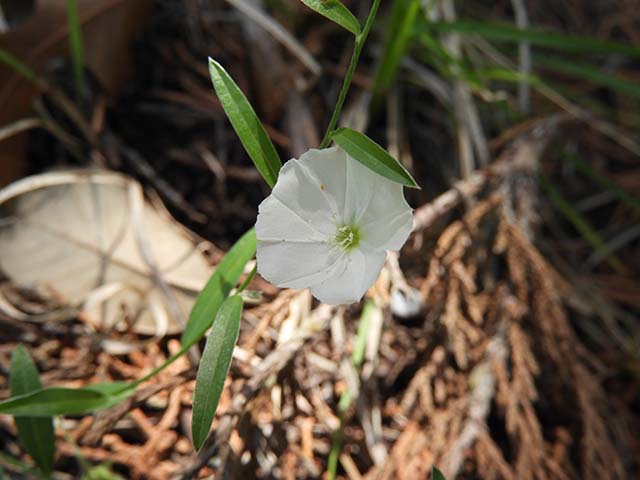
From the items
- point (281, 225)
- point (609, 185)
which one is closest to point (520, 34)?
point (609, 185)

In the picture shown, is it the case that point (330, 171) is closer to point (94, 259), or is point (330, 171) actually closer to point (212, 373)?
point (212, 373)

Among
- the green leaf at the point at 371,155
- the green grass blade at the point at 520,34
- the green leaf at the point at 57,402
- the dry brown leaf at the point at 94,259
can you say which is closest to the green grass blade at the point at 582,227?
the green grass blade at the point at 520,34

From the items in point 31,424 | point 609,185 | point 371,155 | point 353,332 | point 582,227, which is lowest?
point 31,424

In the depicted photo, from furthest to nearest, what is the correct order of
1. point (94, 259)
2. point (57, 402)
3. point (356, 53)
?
point (94, 259) → point (57, 402) → point (356, 53)

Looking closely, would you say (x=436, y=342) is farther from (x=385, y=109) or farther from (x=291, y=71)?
(x=291, y=71)

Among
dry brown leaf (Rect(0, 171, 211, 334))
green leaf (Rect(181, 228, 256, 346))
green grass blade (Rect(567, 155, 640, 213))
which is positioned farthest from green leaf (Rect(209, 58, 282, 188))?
green grass blade (Rect(567, 155, 640, 213))

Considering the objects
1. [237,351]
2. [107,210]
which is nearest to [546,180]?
[237,351]

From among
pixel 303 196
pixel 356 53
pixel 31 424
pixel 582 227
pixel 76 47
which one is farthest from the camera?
pixel 582 227
